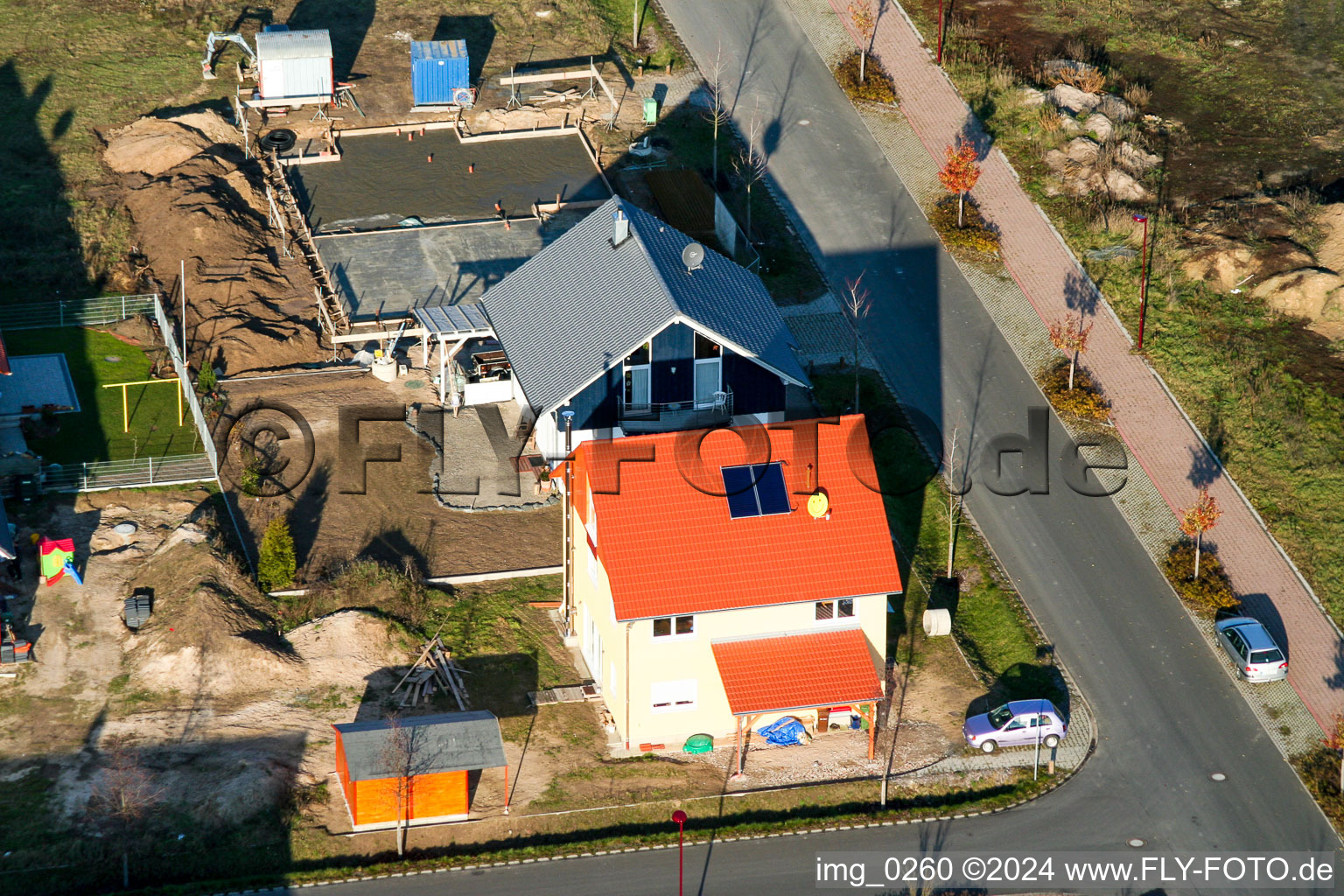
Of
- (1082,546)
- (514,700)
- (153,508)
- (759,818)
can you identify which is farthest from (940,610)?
(153,508)

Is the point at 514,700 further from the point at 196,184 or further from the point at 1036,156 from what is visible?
the point at 1036,156

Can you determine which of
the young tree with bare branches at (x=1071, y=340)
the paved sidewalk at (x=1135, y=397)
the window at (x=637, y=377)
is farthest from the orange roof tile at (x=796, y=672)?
the young tree with bare branches at (x=1071, y=340)

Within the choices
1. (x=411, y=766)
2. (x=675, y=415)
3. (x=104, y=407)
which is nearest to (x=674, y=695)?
(x=411, y=766)

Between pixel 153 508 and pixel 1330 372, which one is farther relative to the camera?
pixel 1330 372

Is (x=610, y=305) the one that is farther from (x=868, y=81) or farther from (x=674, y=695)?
(x=868, y=81)

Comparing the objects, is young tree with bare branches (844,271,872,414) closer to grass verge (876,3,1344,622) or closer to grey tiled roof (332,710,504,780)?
grass verge (876,3,1344,622)

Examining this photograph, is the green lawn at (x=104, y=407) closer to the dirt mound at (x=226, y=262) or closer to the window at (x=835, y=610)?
the dirt mound at (x=226, y=262)
